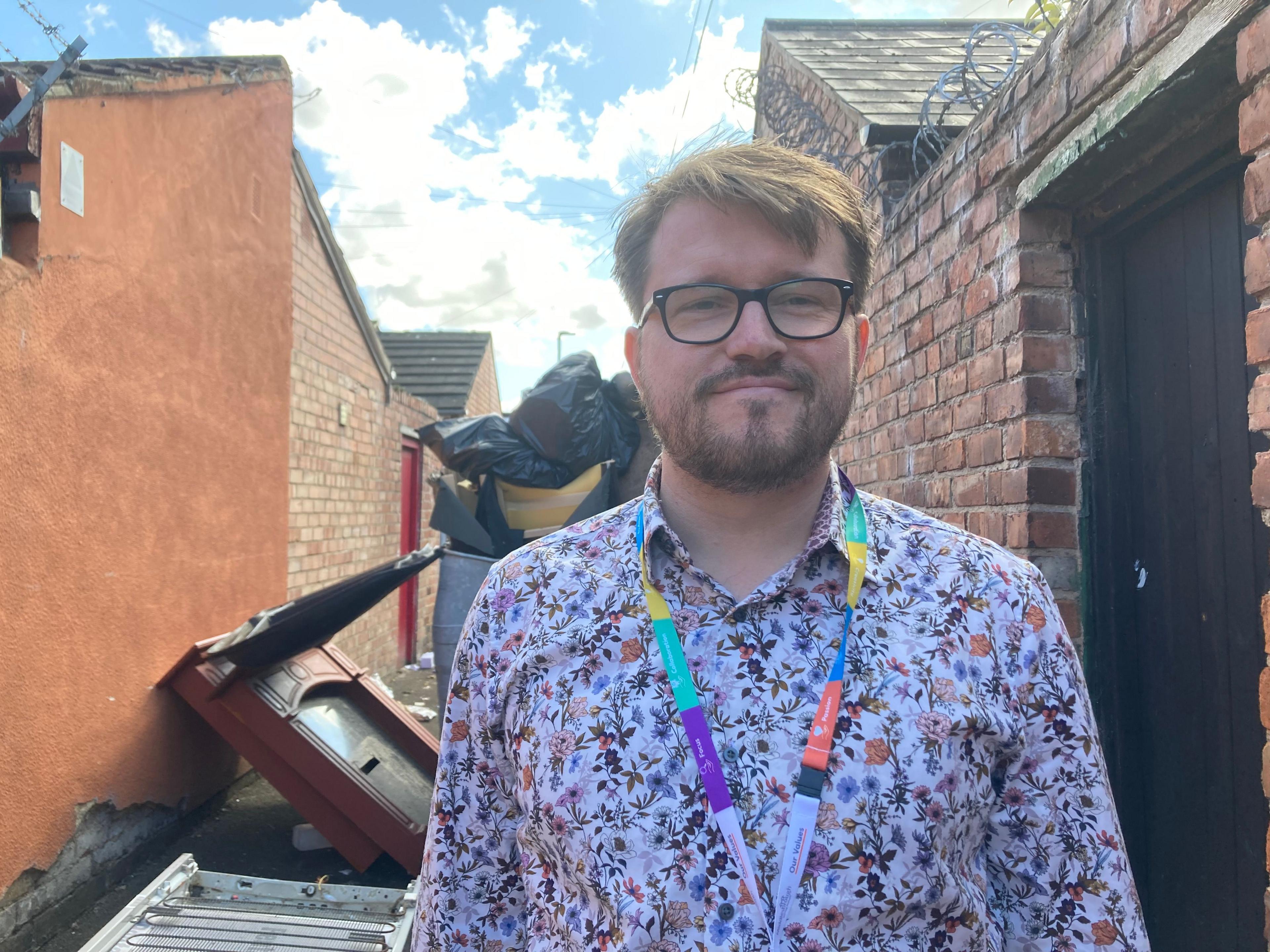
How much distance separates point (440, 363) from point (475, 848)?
1278 centimetres

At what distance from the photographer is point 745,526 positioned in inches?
55.3

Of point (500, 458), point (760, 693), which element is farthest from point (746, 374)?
point (500, 458)

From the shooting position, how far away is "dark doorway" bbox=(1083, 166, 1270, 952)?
1.68 m

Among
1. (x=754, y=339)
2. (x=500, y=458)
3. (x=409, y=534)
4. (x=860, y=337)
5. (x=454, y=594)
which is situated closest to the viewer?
(x=754, y=339)

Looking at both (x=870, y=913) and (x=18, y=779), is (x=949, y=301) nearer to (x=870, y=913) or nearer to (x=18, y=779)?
(x=870, y=913)

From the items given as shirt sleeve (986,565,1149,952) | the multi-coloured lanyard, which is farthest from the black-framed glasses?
shirt sleeve (986,565,1149,952)

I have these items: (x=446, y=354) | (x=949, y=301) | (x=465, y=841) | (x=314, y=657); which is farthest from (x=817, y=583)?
(x=446, y=354)

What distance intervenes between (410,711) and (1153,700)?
5.44 metres

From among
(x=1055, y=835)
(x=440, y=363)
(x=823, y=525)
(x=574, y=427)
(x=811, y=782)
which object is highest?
(x=440, y=363)

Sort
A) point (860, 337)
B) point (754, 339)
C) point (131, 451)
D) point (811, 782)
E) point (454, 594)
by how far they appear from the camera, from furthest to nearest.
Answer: point (454, 594) < point (131, 451) < point (860, 337) < point (754, 339) < point (811, 782)

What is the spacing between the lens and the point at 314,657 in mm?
4230

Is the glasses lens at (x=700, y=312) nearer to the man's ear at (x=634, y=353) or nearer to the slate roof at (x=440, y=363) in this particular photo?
the man's ear at (x=634, y=353)

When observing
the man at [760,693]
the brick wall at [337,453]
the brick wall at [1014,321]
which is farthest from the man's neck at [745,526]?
the brick wall at [337,453]

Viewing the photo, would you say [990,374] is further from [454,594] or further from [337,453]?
[337,453]
